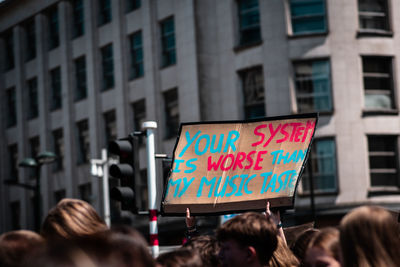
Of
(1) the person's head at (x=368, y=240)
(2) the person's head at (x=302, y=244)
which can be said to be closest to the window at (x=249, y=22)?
(2) the person's head at (x=302, y=244)

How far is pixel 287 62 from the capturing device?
30828 millimetres

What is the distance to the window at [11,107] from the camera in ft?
153

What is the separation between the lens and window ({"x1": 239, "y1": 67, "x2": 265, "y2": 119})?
104ft

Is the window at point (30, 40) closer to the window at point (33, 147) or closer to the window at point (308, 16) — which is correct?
the window at point (33, 147)

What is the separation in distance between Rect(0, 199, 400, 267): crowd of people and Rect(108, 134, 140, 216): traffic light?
479cm

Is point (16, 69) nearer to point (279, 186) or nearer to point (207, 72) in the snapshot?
point (207, 72)

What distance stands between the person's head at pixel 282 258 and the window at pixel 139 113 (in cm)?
3047

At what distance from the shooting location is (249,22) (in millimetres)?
32094

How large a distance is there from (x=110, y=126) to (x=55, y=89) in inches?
238

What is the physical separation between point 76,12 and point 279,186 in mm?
34496

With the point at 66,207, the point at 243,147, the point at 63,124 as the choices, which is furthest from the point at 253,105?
the point at 66,207

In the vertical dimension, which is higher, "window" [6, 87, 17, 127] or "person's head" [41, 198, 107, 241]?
"window" [6, 87, 17, 127]

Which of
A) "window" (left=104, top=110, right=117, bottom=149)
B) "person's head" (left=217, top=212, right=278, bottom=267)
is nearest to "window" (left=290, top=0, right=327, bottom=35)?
"window" (left=104, top=110, right=117, bottom=149)

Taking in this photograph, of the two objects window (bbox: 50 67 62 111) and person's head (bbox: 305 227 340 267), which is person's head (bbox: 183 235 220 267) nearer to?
person's head (bbox: 305 227 340 267)
